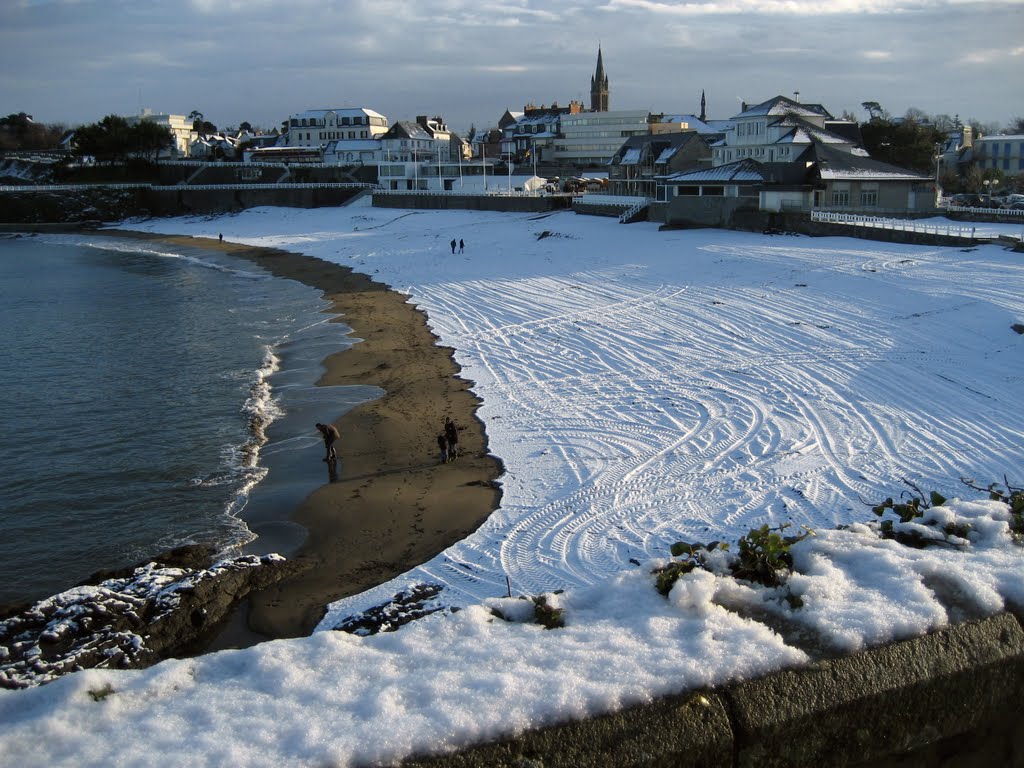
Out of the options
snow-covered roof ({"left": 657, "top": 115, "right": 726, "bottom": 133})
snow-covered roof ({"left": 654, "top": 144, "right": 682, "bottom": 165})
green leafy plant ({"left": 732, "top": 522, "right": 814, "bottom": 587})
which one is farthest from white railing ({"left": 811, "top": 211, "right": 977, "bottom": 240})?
snow-covered roof ({"left": 657, "top": 115, "right": 726, "bottom": 133})

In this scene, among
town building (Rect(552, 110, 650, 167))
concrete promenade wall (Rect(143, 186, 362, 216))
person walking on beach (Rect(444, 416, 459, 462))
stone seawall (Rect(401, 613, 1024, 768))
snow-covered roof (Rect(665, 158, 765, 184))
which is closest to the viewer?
stone seawall (Rect(401, 613, 1024, 768))

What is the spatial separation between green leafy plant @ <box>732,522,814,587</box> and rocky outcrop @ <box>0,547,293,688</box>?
25.2 feet

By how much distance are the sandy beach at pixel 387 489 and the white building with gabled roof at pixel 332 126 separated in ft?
295

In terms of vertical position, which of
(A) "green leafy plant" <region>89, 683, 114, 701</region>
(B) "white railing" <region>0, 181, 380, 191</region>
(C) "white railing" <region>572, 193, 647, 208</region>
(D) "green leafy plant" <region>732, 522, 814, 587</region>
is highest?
(B) "white railing" <region>0, 181, 380, 191</region>

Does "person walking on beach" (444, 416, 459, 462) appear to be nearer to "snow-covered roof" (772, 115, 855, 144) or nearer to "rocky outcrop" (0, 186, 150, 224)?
"snow-covered roof" (772, 115, 855, 144)

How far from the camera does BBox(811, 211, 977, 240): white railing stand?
115 ft

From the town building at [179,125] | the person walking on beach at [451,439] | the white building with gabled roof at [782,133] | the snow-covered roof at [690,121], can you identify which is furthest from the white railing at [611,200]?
the town building at [179,125]

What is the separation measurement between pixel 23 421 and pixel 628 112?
85096mm

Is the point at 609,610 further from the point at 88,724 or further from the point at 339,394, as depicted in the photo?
the point at 339,394

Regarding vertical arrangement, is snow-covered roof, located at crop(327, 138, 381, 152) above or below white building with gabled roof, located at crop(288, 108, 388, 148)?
below

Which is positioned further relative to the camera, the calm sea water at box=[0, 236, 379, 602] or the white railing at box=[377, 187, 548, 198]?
the white railing at box=[377, 187, 548, 198]


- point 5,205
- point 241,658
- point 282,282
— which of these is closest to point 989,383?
point 241,658

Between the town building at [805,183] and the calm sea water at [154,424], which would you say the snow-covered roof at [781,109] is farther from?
the calm sea water at [154,424]

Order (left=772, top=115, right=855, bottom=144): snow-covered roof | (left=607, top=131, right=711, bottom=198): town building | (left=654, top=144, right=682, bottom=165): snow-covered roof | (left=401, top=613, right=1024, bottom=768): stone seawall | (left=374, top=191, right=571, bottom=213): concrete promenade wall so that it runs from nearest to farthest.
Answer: (left=401, top=613, right=1024, bottom=768): stone seawall
(left=772, top=115, right=855, bottom=144): snow-covered roof
(left=654, top=144, right=682, bottom=165): snow-covered roof
(left=607, top=131, right=711, bottom=198): town building
(left=374, top=191, right=571, bottom=213): concrete promenade wall
